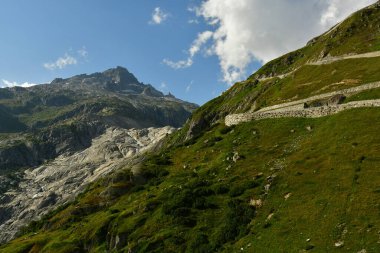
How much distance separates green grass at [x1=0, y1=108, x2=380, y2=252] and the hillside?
0.15 meters

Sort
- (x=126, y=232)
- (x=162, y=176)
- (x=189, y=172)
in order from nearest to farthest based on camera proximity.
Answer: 1. (x=126, y=232)
2. (x=189, y=172)
3. (x=162, y=176)

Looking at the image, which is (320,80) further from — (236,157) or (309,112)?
(236,157)

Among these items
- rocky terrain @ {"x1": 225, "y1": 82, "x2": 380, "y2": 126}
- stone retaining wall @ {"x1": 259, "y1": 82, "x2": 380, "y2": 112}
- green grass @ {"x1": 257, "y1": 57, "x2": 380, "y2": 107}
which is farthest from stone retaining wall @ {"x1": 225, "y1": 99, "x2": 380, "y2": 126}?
green grass @ {"x1": 257, "y1": 57, "x2": 380, "y2": 107}

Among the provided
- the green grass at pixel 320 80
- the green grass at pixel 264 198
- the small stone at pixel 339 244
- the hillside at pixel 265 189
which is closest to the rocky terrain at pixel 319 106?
the hillside at pixel 265 189

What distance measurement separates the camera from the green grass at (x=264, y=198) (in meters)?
42.2

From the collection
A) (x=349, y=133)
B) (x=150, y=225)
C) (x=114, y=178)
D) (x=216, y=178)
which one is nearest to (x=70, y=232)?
(x=114, y=178)

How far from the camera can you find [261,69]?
164375mm

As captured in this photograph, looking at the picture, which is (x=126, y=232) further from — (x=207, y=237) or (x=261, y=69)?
(x=261, y=69)

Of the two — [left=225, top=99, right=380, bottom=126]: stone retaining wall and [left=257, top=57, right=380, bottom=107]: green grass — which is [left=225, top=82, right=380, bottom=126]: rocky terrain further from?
[left=257, top=57, right=380, bottom=107]: green grass

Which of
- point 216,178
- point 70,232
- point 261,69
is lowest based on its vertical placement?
point 70,232

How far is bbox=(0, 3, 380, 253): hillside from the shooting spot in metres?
43.0

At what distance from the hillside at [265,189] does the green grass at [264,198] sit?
15cm

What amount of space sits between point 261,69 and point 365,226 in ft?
427

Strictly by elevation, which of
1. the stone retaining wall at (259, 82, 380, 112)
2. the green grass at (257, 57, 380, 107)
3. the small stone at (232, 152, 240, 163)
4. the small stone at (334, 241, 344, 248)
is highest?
the green grass at (257, 57, 380, 107)
